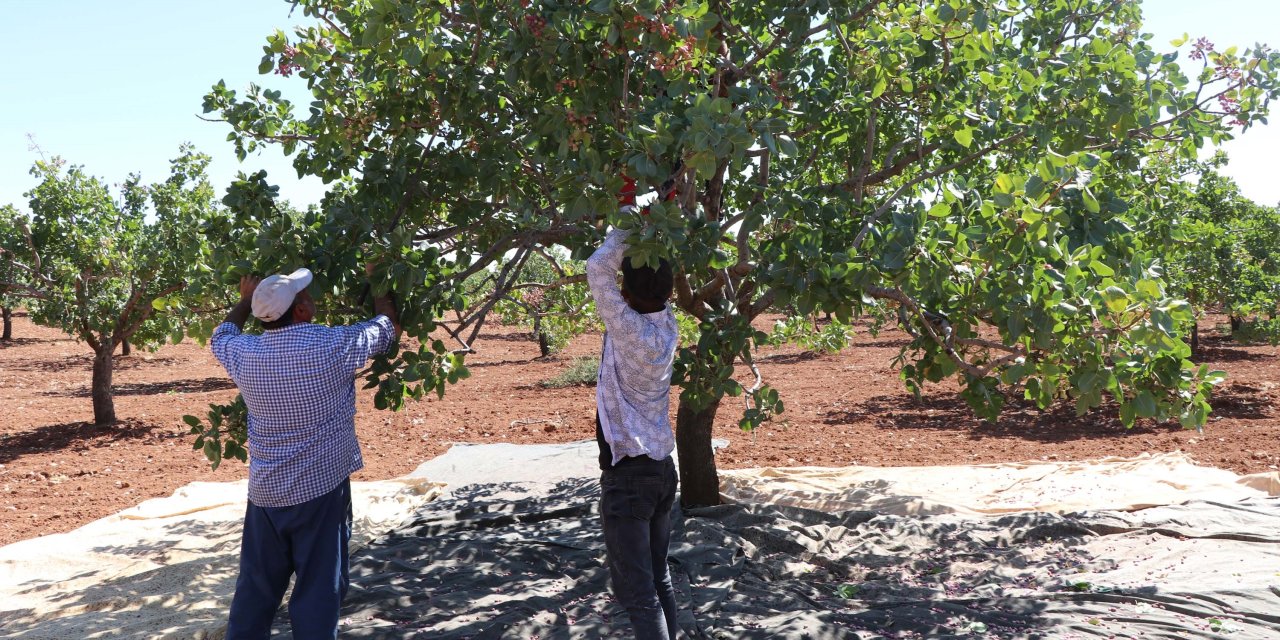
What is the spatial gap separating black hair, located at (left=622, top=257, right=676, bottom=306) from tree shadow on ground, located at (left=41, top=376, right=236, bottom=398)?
13.4m

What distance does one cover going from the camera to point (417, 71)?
4688mm

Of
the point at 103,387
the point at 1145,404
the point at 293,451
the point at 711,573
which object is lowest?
the point at 711,573

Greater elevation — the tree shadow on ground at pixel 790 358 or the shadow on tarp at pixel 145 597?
the tree shadow on ground at pixel 790 358

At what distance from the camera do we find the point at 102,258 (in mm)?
10469

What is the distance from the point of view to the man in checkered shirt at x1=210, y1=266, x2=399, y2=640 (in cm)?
347

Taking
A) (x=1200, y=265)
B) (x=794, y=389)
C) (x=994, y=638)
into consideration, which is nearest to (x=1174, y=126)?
(x=994, y=638)

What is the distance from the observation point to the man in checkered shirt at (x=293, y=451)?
137 inches

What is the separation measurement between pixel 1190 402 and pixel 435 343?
3.06 metres

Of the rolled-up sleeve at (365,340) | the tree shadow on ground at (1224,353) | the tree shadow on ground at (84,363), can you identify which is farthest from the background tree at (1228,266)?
the tree shadow on ground at (84,363)

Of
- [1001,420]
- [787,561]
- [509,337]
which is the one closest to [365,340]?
[787,561]

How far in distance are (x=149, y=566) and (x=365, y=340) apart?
341 centimetres

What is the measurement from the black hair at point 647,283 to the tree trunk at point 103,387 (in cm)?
974

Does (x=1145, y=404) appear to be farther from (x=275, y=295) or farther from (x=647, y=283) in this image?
(x=275, y=295)

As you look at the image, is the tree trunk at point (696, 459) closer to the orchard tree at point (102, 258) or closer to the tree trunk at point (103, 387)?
the orchard tree at point (102, 258)
